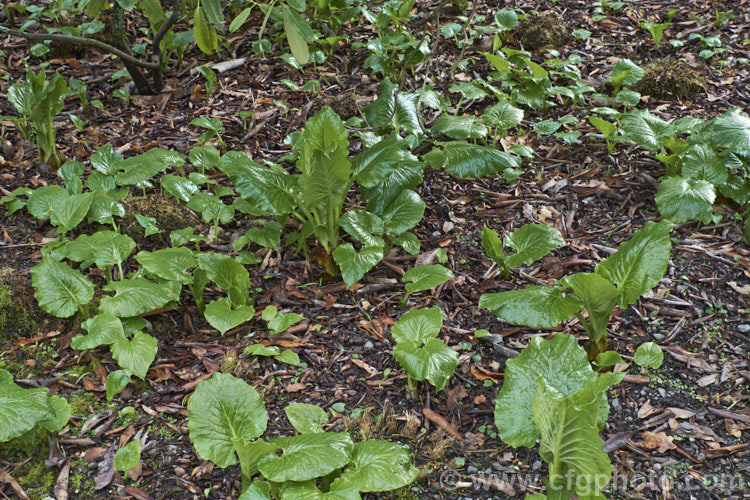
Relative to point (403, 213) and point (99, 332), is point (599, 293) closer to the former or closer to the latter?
point (403, 213)

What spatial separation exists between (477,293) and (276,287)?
3.15ft

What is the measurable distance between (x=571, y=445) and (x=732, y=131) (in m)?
2.15

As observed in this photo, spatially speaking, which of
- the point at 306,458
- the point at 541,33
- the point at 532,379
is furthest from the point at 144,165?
the point at 541,33

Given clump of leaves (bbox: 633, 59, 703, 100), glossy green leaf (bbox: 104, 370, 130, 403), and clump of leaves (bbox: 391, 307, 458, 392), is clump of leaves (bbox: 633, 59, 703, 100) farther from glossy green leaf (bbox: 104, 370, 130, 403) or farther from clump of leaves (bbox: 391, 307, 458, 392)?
glossy green leaf (bbox: 104, 370, 130, 403)

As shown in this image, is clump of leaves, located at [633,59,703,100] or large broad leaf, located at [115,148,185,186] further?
clump of leaves, located at [633,59,703,100]

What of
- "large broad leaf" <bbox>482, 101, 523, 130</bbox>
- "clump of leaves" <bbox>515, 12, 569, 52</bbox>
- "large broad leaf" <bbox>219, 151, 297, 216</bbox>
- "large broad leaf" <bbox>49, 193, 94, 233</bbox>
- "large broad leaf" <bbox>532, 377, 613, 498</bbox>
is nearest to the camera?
"large broad leaf" <bbox>532, 377, 613, 498</bbox>

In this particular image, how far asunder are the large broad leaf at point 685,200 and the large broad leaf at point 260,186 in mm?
1840

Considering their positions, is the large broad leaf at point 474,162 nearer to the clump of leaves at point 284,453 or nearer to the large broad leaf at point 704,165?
the large broad leaf at point 704,165

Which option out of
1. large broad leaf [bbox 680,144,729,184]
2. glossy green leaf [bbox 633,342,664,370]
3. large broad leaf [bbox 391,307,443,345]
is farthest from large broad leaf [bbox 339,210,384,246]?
large broad leaf [bbox 680,144,729,184]

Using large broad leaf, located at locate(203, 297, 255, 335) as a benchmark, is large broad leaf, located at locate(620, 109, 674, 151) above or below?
above

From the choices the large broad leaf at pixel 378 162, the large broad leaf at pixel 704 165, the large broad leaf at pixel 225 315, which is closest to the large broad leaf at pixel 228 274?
the large broad leaf at pixel 225 315

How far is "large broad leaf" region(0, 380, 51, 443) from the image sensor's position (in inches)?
79.3

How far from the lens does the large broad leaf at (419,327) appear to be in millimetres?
2402

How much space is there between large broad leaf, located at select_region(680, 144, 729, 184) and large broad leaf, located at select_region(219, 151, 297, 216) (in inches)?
79.9
